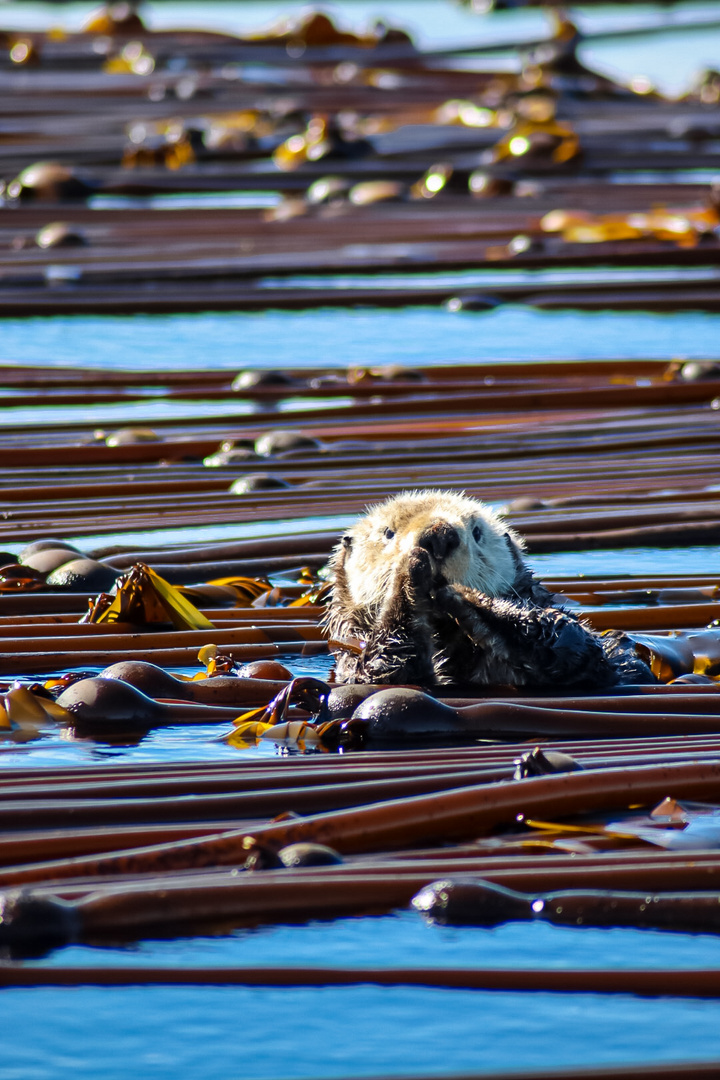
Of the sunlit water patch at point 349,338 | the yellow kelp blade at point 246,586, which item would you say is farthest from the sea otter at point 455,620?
the sunlit water patch at point 349,338

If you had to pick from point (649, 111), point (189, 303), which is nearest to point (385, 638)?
point (189, 303)

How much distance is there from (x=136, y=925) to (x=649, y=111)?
20585mm

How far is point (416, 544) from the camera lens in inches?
155

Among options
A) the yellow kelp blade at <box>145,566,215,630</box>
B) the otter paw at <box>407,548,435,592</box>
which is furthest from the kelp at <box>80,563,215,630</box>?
the otter paw at <box>407,548,435,592</box>

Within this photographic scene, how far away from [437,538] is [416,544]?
0.18 feet

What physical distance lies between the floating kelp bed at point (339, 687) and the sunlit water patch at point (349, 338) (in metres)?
0.12

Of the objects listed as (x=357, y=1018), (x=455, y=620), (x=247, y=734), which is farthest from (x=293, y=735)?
(x=357, y=1018)

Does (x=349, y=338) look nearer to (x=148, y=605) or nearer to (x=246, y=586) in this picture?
(x=246, y=586)

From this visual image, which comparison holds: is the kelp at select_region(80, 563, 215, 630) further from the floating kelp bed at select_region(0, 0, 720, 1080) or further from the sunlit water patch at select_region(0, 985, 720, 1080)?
the sunlit water patch at select_region(0, 985, 720, 1080)

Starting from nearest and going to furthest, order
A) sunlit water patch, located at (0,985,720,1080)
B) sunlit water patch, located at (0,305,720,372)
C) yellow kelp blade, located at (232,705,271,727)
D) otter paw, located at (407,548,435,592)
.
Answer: sunlit water patch, located at (0,985,720,1080), yellow kelp blade, located at (232,705,271,727), otter paw, located at (407,548,435,592), sunlit water patch, located at (0,305,720,372)

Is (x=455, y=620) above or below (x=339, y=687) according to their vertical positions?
above

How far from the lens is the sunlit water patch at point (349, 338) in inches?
347

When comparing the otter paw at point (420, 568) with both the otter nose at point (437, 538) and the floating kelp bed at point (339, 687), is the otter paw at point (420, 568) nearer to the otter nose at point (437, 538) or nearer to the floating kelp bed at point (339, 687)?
the otter nose at point (437, 538)

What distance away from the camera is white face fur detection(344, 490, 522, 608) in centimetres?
403
